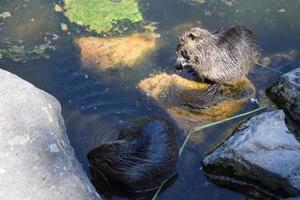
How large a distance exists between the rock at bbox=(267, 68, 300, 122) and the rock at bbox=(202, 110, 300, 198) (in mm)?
471

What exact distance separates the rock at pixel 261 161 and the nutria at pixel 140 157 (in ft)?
1.25

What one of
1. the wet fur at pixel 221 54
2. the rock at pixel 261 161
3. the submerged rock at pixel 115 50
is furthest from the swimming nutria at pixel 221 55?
the rock at pixel 261 161

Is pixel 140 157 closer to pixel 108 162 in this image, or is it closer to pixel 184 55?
pixel 108 162

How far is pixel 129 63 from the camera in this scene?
204 inches

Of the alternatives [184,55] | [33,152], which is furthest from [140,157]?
[184,55]

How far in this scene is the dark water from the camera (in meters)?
4.37

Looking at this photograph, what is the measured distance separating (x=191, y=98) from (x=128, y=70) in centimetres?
68

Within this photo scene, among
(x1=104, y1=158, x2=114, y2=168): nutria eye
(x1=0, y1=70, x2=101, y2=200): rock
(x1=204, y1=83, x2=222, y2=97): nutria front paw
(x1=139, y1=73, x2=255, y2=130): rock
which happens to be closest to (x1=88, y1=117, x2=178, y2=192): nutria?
(x1=104, y1=158, x2=114, y2=168): nutria eye

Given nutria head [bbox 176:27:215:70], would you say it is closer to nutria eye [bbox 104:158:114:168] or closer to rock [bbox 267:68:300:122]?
rock [bbox 267:68:300:122]

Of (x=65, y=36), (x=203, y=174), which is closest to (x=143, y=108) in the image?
(x=203, y=174)

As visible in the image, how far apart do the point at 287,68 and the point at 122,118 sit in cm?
184

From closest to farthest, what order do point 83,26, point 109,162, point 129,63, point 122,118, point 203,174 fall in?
point 109,162 < point 203,174 < point 122,118 < point 129,63 < point 83,26

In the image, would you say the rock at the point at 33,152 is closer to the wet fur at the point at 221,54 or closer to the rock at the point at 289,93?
the wet fur at the point at 221,54

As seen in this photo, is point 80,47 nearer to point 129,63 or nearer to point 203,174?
point 129,63
